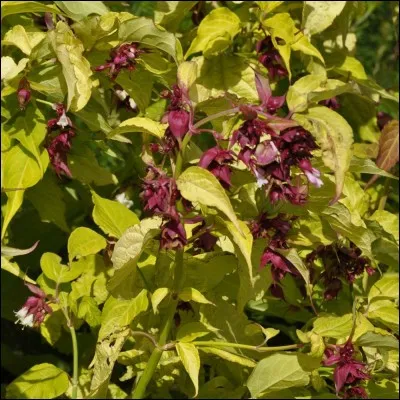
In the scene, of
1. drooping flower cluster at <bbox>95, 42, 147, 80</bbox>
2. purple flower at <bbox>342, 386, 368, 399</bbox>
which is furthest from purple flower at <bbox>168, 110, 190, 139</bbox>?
purple flower at <bbox>342, 386, 368, 399</bbox>

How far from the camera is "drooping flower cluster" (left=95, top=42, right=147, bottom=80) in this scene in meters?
1.53

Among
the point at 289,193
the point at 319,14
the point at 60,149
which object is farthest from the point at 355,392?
the point at 319,14

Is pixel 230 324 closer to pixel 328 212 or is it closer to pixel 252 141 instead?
pixel 328 212

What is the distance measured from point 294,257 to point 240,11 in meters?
0.88

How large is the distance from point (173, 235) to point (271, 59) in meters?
0.77

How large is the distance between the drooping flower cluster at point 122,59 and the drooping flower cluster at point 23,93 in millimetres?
147

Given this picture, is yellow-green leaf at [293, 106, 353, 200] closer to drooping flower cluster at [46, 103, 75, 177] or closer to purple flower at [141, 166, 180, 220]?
purple flower at [141, 166, 180, 220]

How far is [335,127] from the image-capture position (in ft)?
3.94

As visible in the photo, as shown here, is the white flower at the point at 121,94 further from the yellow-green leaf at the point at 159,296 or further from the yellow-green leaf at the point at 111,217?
the yellow-green leaf at the point at 159,296

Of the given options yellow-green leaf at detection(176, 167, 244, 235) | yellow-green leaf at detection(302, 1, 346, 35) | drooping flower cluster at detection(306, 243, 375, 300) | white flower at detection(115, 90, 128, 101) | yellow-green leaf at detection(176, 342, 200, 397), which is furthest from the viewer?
yellow-green leaf at detection(302, 1, 346, 35)

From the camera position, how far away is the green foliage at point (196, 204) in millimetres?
1224

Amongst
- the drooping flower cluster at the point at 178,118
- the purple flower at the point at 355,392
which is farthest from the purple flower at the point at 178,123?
the purple flower at the point at 355,392

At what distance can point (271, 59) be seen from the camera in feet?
6.07

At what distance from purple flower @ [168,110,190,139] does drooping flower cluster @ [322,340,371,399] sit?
52 centimetres
